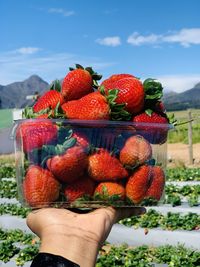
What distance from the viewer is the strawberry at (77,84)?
69.7 inches

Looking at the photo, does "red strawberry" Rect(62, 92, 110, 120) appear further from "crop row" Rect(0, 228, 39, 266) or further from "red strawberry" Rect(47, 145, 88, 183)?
"crop row" Rect(0, 228, 39, 266)

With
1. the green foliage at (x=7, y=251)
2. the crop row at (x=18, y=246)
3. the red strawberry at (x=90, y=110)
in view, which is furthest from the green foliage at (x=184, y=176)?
the red strawberry at (x=90, y=110)

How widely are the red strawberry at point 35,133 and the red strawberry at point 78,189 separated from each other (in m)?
0.15

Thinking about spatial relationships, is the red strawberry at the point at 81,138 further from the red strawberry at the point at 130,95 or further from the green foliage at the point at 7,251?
the green foliage at the point at 7,251

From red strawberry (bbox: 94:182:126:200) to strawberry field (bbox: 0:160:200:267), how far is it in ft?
9.49

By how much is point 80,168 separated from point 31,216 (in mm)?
214

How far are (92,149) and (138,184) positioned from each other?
0.18 m

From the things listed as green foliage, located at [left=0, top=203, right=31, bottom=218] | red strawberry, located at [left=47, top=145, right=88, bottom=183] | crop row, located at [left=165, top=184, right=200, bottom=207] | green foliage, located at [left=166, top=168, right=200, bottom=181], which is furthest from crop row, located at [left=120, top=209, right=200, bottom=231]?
red strawberry, located at [left=47, top=145, right=88, bottom=183]

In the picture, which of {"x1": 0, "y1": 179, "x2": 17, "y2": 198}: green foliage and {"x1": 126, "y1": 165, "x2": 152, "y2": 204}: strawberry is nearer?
{"x1": 126, "y1": 165, "x2": 152, "y2": 204}: strawberry

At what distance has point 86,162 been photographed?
5.36 ft

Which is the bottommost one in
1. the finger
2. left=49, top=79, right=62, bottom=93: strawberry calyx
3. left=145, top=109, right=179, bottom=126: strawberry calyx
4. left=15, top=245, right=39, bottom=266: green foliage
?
left=15, top=245, right=39, bottom=266: green foliage

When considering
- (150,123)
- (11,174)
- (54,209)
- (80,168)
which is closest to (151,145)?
(150,123)

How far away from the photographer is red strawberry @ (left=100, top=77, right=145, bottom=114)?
1.71m

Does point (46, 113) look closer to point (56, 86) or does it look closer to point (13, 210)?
point (56, 86)
